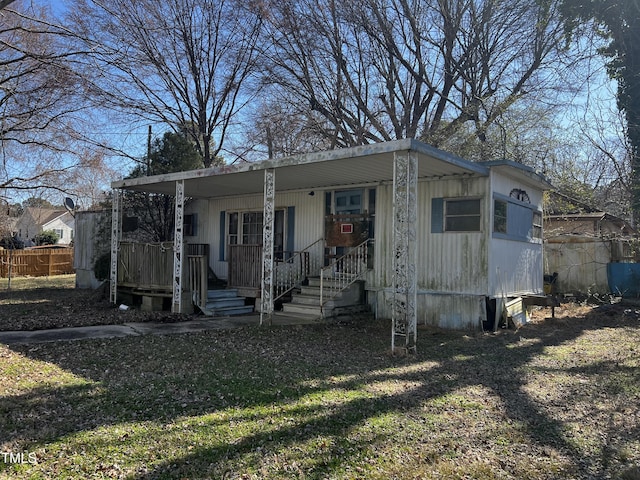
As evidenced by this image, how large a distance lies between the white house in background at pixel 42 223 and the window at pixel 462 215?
50.4 metres

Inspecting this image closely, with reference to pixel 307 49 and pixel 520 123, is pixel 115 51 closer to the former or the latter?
pixel 307 49

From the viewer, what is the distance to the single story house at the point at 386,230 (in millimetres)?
7785

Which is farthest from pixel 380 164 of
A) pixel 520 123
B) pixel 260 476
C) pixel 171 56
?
pixel 171 56

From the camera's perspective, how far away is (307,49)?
55.2 feet

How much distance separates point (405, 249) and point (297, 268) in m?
4.87

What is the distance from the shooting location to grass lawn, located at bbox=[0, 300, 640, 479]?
3.43m

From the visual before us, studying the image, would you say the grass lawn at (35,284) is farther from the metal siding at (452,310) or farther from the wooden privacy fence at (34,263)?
the metal siding at (452,310)

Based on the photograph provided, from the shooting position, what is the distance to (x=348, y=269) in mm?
10766

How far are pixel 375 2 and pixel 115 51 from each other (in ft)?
35.3

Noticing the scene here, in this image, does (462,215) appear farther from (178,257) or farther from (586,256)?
(586,256)

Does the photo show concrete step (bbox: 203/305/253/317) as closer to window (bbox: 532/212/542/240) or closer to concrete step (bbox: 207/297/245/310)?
concrete step (bbox: 207/297/245/310)

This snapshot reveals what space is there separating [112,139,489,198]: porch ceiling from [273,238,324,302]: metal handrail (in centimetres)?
162

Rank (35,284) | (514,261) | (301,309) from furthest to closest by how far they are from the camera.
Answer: (35,284) < (514,261) < (301,309)

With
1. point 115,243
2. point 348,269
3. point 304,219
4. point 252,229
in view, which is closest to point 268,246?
point 348,269
